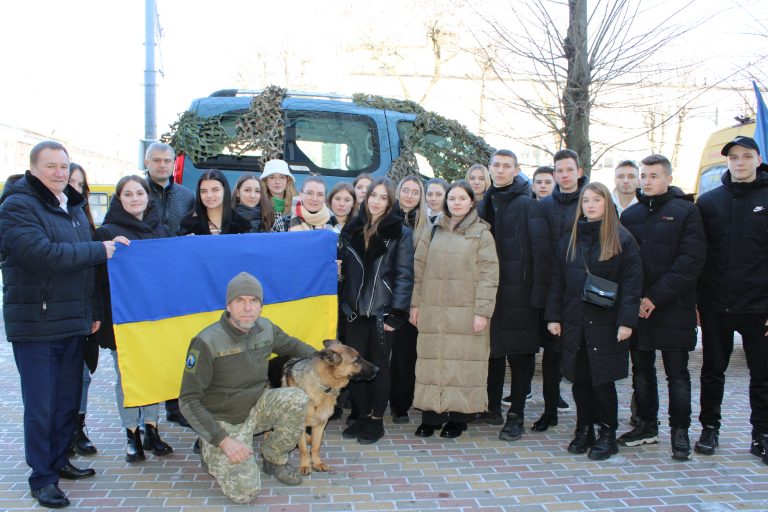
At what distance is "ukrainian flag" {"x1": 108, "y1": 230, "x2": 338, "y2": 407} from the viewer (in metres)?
4.67

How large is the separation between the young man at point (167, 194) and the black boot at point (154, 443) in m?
0.69

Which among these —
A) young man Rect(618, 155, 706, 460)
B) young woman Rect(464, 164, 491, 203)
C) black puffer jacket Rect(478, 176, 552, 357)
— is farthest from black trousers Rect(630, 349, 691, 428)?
young woman Rect(464, 164, 491, 203)

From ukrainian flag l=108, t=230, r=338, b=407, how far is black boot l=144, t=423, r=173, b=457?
41 cm

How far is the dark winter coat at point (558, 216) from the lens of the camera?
539cm

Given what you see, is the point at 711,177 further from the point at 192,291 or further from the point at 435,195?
the point at 192,291

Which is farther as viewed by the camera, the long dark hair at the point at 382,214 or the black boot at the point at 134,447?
the long dark hair at the point at 382,214

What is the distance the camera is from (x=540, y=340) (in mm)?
5637

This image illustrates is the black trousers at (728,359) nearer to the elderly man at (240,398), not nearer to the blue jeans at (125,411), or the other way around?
the elderly man at (240,398)

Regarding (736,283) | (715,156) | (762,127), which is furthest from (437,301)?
(715,156)

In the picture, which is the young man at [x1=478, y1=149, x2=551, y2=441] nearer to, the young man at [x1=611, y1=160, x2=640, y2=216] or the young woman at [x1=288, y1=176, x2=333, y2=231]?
the young man at [x1=611, y1=160, x2=640, y2=216]

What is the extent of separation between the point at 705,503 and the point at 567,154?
9.59ft

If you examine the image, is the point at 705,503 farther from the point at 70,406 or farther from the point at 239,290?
the point at 70,406

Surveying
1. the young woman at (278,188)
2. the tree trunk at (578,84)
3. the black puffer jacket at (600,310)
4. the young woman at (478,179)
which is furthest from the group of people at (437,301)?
the tree trunk at (578,84)

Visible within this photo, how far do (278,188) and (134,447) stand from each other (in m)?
2.77
